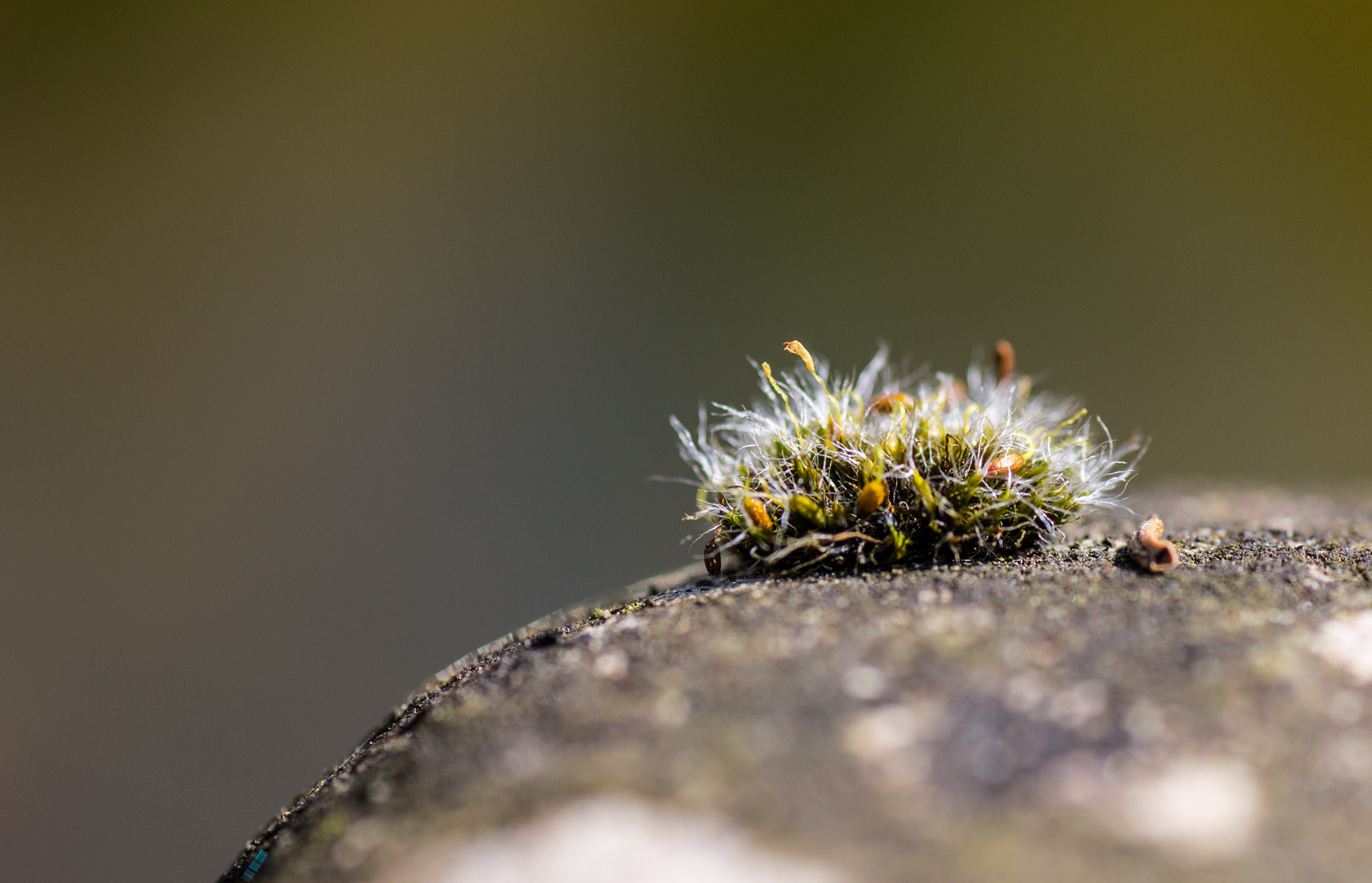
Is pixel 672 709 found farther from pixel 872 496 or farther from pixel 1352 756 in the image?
pixel 1352 756

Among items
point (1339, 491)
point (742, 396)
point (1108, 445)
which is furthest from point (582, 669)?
point (742, 396)

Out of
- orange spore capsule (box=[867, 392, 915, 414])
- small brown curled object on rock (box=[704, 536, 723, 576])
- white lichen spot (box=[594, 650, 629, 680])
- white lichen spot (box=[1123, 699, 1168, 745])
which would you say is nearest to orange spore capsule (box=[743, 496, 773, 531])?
small brown curled object on rock (box=[704, 536, 723, 576])

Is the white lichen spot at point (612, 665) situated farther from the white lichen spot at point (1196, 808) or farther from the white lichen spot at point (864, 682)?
the white lichen spot at point (1196, 808)

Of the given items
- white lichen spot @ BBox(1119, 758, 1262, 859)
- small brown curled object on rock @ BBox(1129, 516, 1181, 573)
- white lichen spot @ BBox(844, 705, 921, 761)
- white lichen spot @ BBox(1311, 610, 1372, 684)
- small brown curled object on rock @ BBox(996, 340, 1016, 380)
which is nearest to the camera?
white lichen spot @ BBox(1119, 758, 1262, 859)

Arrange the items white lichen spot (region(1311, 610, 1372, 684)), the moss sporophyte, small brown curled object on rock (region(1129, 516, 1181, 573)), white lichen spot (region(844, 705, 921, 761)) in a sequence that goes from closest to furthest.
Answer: white lichen spot (region(844, 705, 921, 761)) < white lichen spot (region(1311, 610, 1372, 684)) < small brown curled object on rock (region(1129, 516, 1181, 573)) < the moss sporophyte

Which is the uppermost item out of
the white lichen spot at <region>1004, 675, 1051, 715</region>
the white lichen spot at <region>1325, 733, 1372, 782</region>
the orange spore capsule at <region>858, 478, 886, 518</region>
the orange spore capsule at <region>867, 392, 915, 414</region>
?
the orange spore capsule at <region>867, 392, 915, 414</region>

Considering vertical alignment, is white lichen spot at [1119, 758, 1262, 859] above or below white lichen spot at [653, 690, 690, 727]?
below

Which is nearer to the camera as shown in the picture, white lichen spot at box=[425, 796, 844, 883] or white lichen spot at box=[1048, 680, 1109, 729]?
white lichen spot at box=[425, 796, 844, 883]

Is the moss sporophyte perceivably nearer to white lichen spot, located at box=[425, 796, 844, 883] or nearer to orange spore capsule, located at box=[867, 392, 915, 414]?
orange spore capsule, located at box=[867, 392, 915, 414]
